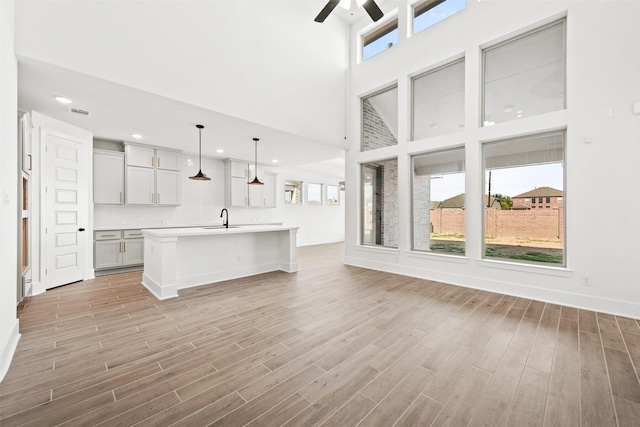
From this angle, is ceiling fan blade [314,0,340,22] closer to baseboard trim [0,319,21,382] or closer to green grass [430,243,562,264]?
green grass [430,243,562,264]

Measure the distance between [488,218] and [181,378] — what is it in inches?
180

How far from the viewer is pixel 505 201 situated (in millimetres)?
4180

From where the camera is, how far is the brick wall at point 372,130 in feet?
18.9

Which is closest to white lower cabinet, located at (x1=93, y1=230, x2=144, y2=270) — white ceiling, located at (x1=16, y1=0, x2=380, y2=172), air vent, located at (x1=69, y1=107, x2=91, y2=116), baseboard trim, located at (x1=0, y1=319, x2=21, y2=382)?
white ceiling, located at (x1=16, y1=0, x2=380, y2=172)

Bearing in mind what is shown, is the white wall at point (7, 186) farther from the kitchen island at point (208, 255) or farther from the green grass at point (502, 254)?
the green grass at point (502, 254)

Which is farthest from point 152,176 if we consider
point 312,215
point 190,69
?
point 312,215

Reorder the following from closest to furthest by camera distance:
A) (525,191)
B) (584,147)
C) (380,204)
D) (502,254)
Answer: (584,147), (525,191), (502,254), (380,204)

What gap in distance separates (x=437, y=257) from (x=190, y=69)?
16.0 feet

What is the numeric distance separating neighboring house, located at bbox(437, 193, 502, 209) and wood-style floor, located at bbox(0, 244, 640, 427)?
1465mm

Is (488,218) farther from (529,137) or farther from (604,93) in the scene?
(604,93)

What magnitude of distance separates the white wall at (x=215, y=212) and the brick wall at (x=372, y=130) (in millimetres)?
3831

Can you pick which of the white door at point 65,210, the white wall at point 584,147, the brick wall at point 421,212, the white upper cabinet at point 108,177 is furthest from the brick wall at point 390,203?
the white door at point 65,210

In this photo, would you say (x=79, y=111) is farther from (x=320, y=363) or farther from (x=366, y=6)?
(x=320, y=363)

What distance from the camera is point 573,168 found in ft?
11.4
